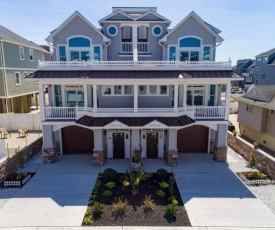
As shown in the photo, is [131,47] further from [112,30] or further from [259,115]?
[259,115]

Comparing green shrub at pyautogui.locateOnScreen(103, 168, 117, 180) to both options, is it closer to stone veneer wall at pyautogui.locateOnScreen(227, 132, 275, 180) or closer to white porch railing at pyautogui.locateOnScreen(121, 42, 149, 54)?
stone veneer wall at pyautogui.locateOnScreen(227, 132, 275, 180)

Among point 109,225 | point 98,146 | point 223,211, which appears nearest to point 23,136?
point 98,146

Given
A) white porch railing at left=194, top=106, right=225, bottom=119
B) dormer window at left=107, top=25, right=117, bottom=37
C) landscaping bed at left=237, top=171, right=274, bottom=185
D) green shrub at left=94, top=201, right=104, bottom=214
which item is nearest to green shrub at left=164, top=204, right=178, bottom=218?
green shrub at left=94, top=201, right=104, bottom=214

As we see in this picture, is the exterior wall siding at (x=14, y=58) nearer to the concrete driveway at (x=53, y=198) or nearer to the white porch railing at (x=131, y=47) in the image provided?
the white porch railing at (x=131, y=47)

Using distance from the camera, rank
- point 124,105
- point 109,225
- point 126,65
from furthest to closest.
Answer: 1. point 124,105
2. point 126,65
3. point 109,225

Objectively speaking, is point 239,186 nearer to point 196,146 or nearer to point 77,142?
point 196,146

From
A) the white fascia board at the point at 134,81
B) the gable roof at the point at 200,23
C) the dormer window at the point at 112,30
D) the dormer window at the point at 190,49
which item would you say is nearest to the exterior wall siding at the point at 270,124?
the white fascia board at the point at 134,81
